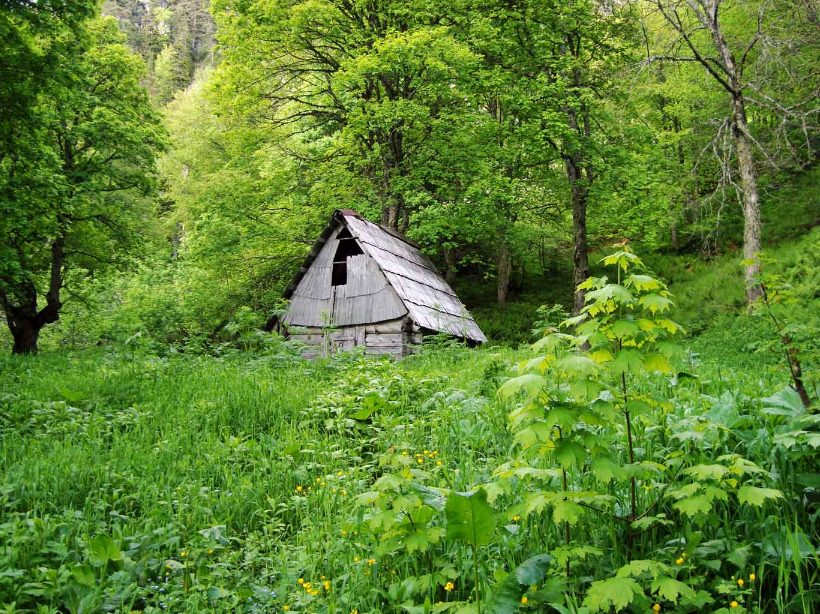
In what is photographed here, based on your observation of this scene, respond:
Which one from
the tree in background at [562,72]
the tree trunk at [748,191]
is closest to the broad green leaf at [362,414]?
the tree trunk at [748,191]

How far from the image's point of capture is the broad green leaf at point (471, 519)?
98.1 inches

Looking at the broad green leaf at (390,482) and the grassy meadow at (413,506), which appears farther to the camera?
the broad green leaf at (390,482)

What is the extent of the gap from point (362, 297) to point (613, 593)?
13.4 meters

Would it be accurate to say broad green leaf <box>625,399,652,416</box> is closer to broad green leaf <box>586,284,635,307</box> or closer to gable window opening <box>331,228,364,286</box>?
broad green leaf <box>586,284,635,307</box>

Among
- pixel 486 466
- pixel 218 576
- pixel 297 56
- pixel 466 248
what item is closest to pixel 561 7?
pixel 297 56

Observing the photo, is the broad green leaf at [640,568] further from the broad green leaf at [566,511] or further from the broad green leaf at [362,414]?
the broad green leaf at [362,414]

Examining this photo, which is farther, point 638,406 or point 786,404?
point 786,404

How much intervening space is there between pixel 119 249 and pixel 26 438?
1624cm

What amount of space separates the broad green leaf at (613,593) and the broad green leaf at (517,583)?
13.7 inches

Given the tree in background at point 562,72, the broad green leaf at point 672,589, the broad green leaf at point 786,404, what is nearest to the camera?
the broad green leaf at point 672,589

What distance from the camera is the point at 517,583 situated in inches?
98.9

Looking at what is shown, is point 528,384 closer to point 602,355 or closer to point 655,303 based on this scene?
point 602,355

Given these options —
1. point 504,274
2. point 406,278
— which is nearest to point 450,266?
point 504,274

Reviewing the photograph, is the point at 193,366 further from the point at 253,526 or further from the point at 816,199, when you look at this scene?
the point at 816,199
